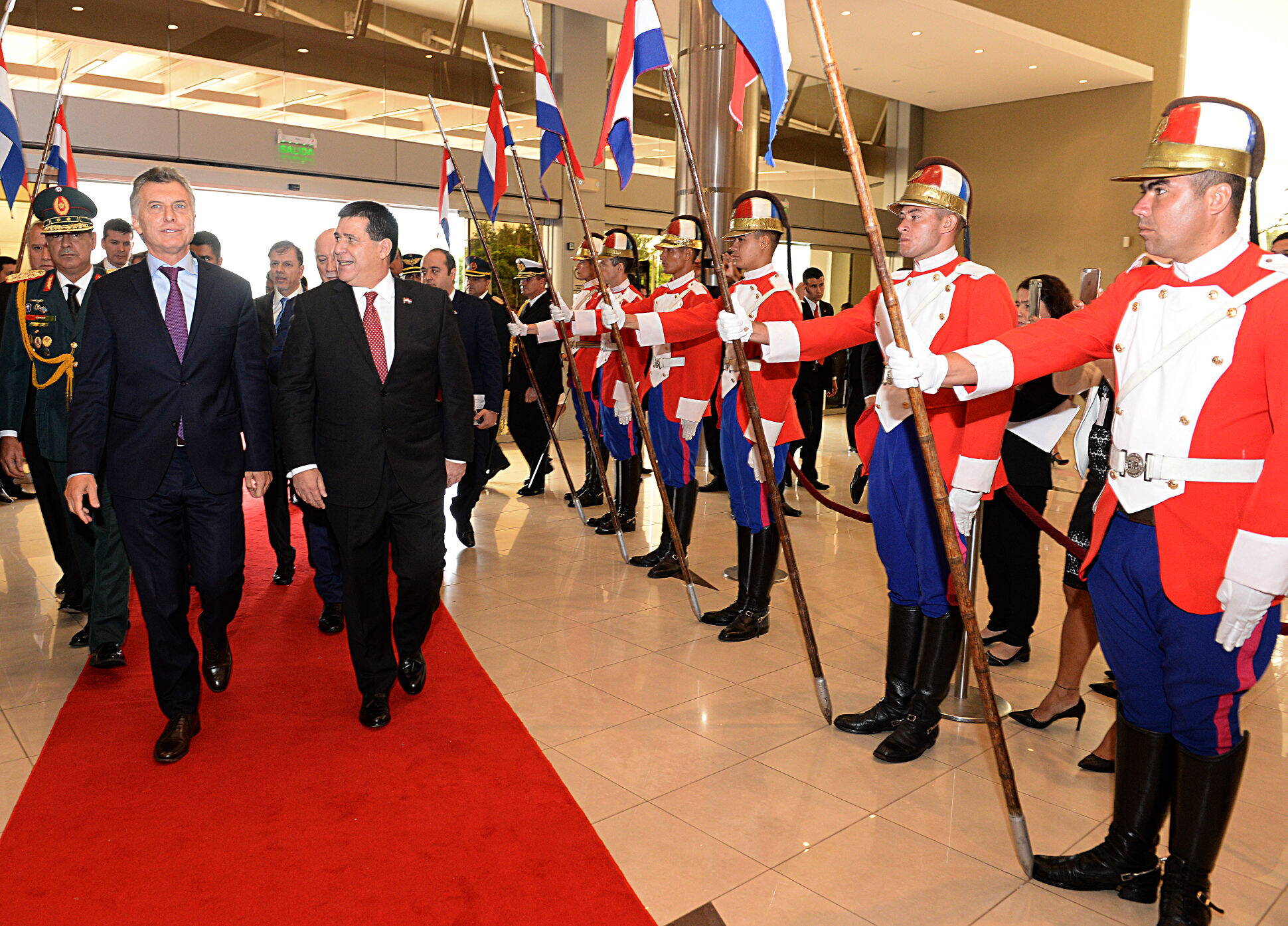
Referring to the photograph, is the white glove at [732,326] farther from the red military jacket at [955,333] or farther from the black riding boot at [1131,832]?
the black riding boot at [1131,832]

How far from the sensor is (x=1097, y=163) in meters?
15.6

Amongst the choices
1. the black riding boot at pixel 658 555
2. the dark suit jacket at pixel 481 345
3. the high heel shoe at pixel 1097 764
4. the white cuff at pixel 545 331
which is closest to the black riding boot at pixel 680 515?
the black riding boot at pixel 658 555

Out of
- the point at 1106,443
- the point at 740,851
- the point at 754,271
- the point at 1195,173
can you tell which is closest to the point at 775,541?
the point at 754,271

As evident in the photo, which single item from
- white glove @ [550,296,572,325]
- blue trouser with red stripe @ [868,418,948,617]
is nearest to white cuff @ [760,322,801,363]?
blue trouser with red stripe @ [868,418,948,617]

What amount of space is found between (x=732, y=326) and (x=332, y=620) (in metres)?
2.48

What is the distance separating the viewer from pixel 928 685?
3.38 metres

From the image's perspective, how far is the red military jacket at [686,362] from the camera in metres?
5.34

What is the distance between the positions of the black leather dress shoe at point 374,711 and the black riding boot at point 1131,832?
7.11 ft

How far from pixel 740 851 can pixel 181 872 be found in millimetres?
1477

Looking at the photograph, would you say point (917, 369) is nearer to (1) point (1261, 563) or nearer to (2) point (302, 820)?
(1) point (1261, 563)

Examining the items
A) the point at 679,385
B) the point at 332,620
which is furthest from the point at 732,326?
the point at 332,620

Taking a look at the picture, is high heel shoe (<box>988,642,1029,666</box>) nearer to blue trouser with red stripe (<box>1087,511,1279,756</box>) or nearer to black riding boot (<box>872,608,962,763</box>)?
black riding boot (<box>872,608,962,763</box>)

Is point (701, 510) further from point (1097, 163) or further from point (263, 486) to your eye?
point (1097, 163)

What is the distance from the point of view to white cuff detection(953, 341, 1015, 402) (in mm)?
2410
